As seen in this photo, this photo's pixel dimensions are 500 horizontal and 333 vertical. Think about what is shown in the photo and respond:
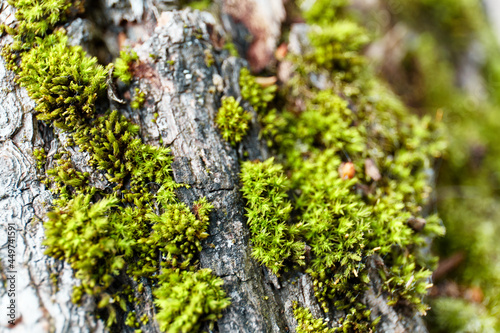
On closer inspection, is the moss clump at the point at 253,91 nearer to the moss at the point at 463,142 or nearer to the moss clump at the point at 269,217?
the moss clump at the point at 269,217

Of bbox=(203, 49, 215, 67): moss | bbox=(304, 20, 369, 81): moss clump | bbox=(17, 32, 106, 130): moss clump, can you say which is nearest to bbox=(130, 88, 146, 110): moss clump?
bbox=(17, 32, 106, 130): moss clump

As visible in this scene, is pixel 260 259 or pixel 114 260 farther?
pixel 260 259

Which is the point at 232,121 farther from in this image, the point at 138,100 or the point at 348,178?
the point at 348,178

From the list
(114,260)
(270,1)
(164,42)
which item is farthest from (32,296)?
(270,1)

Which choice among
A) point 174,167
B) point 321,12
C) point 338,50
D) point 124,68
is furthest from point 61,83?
point 321,12

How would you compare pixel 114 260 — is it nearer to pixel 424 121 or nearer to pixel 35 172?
pixel 35 172

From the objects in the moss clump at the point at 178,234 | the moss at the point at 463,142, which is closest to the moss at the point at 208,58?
the moss clump at the point at 178,234
